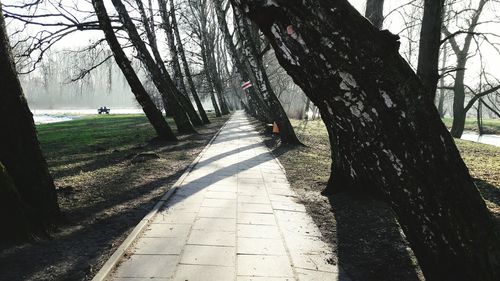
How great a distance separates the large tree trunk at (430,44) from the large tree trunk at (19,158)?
264 inches

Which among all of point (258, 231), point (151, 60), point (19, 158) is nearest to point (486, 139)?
point (151, 60)

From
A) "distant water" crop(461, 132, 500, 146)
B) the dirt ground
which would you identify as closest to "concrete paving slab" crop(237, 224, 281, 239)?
the dirt ground

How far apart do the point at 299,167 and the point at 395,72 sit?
7.31 metres

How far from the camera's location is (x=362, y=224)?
18.1 ft

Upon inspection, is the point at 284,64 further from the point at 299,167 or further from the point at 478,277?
the point at 299,167

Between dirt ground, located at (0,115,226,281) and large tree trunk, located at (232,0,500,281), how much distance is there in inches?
117

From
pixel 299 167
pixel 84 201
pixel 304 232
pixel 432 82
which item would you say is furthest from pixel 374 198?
pixel 84 201

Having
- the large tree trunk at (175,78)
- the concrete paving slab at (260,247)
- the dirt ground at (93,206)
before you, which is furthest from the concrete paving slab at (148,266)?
the large tree trunk at (175,78)

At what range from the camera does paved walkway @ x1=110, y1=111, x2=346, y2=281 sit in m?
3.84

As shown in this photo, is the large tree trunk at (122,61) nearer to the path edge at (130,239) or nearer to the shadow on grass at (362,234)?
the path edge at (130,239)

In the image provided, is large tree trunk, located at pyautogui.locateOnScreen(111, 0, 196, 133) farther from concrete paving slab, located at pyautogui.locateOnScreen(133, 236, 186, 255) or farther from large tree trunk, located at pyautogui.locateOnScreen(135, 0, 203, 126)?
concrete paving slab, located at pyautogui.locateOnScreen(133, 236, 186, 255)

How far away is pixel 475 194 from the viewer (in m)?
2.67

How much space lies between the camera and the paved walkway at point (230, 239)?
12.6ft

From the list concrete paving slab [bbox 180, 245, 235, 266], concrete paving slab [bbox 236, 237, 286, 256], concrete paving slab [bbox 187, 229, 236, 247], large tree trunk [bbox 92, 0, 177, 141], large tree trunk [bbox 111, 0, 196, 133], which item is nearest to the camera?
concrete paving slab [bbox 180, 245, 235, 266]
